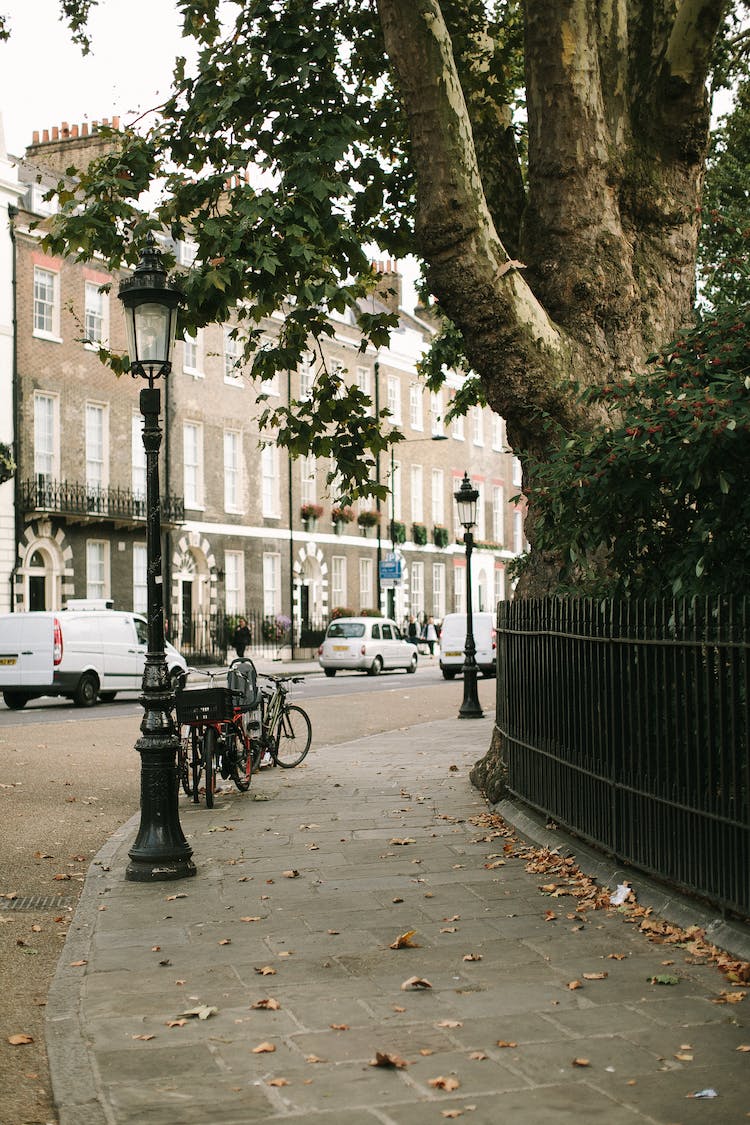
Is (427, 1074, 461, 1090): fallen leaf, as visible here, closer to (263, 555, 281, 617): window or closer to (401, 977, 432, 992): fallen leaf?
(401, 977, 432, 992): fallen leaf

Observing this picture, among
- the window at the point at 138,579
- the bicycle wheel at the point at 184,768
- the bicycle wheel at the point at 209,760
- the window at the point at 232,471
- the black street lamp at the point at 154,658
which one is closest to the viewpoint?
the black street lamp at the point at 154,658

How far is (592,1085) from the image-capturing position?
14.1 feet

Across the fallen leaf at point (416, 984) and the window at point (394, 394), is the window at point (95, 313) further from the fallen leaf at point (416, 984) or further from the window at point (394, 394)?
the fallen leaf at point (416, 984)

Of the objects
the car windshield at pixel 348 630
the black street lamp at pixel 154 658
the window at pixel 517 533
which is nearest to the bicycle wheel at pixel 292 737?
the black street lamp at pixel 154 658

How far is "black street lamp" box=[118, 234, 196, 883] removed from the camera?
8227 mm

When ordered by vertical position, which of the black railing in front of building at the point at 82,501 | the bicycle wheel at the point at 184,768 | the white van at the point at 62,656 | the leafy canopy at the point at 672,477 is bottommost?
the bicycle wheel at the point at 184,768

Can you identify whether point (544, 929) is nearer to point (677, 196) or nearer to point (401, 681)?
point (677, 196)

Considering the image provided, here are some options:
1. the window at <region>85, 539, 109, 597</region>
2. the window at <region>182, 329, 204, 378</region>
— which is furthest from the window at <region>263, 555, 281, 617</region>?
the window at <region>85, 539, 109, 597</region>

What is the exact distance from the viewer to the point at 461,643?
35469mm

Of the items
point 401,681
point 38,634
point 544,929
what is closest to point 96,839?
point 544,929

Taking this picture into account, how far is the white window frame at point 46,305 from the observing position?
34938mm

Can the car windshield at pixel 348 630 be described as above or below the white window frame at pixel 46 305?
below

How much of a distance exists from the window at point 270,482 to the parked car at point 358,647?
25.7ft

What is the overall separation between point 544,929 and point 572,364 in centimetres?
517
